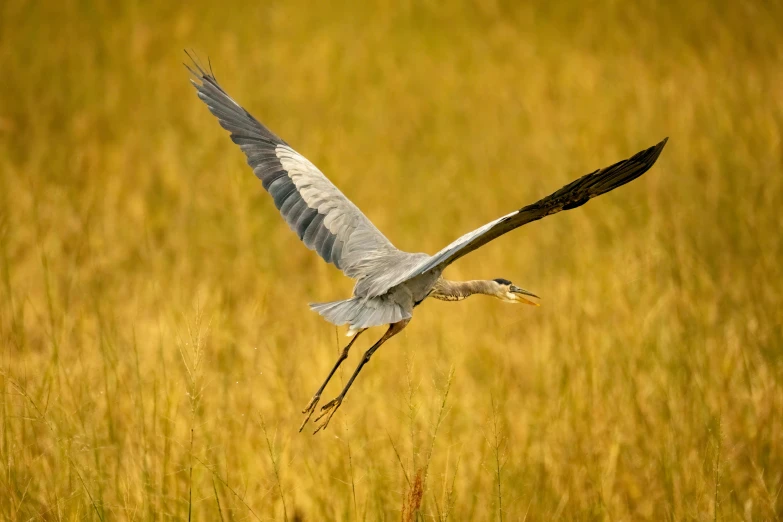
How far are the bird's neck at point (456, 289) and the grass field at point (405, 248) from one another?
32cm

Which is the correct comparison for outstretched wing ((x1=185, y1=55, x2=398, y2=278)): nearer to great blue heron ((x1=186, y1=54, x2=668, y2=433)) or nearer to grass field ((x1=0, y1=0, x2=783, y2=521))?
great blue heron ((x1=186, y1=54, x2=668, y2=433))

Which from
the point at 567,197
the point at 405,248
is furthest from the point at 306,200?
the point at 405,248

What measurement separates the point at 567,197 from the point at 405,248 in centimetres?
397

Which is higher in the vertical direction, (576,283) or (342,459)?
(576,283)

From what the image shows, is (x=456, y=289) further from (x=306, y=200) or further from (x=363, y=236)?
(x=306, y=200)

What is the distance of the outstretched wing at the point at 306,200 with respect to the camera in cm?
386

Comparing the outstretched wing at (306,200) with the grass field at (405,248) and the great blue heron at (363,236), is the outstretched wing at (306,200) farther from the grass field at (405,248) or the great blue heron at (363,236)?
the grass field at (405,248)

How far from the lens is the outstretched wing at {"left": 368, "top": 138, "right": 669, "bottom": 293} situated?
2826mm

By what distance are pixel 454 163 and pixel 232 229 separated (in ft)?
7.72

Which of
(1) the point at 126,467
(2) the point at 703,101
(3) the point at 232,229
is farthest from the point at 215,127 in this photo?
(1) the point at 126,467

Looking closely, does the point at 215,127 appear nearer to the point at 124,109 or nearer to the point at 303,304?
the point at 124,109

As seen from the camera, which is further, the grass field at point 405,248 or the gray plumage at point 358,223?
the grass field at point 405,248

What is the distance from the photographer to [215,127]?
845cm

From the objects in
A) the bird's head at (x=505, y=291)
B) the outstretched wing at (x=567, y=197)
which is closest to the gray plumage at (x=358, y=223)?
the outstretched wing at (x=567, y=197)
